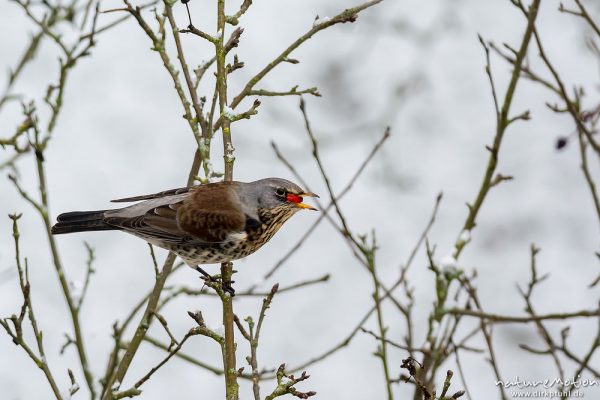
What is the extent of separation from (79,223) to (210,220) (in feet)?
2.22

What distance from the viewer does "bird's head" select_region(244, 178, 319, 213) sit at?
4473 mm

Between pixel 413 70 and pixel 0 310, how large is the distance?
450 centimetres

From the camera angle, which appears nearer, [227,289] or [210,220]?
[227,289]

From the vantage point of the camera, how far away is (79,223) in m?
4.52

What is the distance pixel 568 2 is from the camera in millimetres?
8867

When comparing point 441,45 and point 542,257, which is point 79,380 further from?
point 441,45

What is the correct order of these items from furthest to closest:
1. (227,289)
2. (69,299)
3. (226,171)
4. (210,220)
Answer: (210,220) < (226,171) < (227,289) < (69,299)

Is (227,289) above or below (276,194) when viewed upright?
below

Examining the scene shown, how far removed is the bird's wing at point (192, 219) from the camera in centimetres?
443

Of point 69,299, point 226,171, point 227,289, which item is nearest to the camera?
point 69,299

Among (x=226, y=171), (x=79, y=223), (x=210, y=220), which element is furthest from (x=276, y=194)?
(x=79, y=223)

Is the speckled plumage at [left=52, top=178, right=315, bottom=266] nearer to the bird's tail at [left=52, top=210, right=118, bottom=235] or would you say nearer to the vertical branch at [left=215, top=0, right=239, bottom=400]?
the bird's tail at [left=52, top=210, right=118, bottom=235]

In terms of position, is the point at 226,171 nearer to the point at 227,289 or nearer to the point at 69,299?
the point at 227,289

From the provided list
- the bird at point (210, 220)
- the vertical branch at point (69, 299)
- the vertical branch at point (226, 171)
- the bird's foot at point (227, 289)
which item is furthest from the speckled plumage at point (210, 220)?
the vertical branch at point (69, 299)
